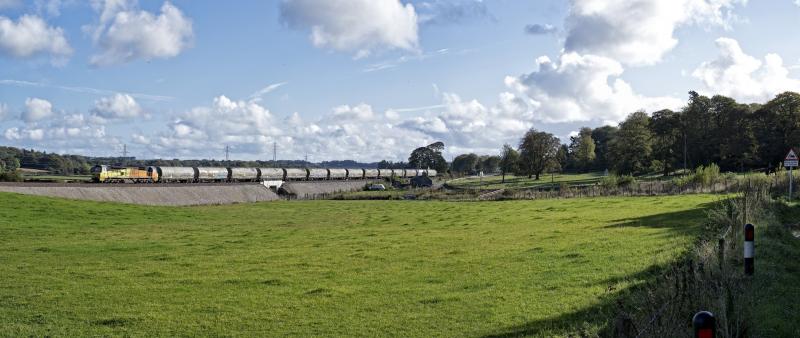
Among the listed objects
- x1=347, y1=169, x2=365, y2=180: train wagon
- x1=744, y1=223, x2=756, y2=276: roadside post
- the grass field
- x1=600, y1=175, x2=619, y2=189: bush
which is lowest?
the grass field

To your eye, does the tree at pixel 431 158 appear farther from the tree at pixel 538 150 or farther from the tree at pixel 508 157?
the tree at pixel 538 150

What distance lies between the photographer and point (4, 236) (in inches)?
984

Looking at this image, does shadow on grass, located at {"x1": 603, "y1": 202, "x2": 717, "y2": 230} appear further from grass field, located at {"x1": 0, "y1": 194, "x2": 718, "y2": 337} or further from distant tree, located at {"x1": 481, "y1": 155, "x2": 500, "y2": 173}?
distant tree, located at {"x1": 481, "y1": 155, "x2": 500, "y2": 173}

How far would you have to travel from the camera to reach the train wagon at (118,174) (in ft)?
209

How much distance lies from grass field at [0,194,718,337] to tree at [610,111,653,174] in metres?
67.3

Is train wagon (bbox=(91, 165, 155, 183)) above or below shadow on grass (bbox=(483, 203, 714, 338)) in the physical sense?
above

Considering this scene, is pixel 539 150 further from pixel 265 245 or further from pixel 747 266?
pixel 747 266

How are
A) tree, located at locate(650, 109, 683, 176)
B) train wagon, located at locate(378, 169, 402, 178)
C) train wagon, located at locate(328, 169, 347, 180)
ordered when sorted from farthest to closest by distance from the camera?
train wagon, located at locate(378, 169, 402, 178), train wagon, located at locate(328, 169, 347, 180), tree, located at locate(650, 109, 683, 176)

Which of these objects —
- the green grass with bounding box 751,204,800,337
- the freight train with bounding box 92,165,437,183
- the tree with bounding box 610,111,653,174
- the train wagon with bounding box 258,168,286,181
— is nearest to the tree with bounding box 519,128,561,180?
the tree with bounding box 610,111,653,174

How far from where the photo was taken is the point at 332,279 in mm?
15492

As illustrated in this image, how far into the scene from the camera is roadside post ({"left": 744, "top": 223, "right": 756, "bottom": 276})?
10898 millimetres

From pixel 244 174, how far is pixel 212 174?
7471 mm

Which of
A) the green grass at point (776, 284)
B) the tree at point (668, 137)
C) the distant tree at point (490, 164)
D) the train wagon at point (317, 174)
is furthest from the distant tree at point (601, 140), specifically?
the green grass at point (776, 284)

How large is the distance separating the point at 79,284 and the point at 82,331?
483 centimetres
